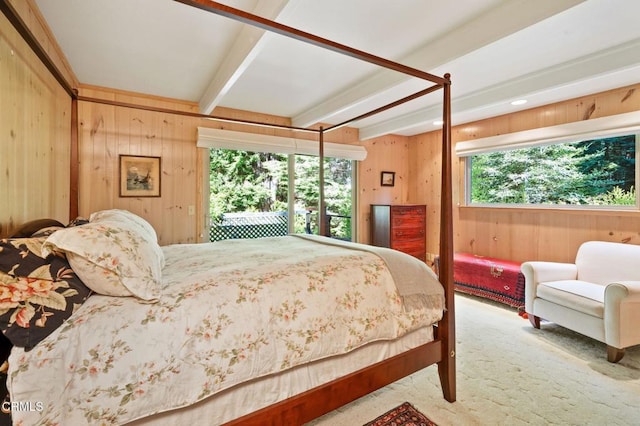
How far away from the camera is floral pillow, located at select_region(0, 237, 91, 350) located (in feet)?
2.83

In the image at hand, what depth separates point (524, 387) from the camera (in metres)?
1.99

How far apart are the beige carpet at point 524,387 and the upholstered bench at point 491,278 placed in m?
0.61

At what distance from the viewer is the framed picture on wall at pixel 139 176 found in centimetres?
324

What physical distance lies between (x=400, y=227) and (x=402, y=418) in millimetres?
3179

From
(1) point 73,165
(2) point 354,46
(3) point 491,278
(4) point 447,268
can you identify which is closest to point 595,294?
(3) point 491,278

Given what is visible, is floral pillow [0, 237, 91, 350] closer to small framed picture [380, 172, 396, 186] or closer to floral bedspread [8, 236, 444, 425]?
floral bedspread [8, 236, 444, 425]

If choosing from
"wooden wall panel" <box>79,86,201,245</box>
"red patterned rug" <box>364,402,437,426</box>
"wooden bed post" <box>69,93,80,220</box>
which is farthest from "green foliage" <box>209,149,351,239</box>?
"red patterned rug" <box>364,402,437,426</box>

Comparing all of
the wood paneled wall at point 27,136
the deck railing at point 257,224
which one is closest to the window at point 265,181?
the deck railing at point 257,224

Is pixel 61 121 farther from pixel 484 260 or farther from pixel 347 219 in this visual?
pixel 484 260

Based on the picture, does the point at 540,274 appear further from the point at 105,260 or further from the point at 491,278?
the point at 105,260

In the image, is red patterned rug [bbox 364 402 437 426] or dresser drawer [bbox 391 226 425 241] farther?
dresser drawer [bbox 391 226 425 241]

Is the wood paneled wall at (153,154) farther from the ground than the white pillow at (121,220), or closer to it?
farther from the ground

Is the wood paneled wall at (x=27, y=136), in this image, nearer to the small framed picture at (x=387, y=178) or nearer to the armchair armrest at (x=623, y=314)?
the armchair armrest at (x=623, y=314)
